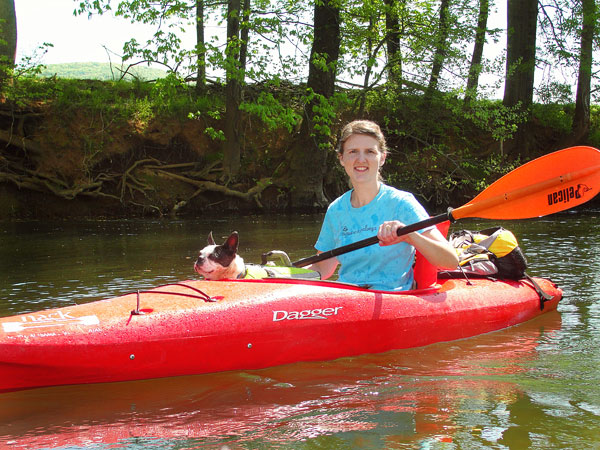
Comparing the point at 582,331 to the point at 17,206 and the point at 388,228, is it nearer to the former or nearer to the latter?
the point at 388,228

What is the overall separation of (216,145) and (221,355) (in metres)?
11.5

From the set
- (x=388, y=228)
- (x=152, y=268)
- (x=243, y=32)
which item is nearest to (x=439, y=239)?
(x=388, y=228)

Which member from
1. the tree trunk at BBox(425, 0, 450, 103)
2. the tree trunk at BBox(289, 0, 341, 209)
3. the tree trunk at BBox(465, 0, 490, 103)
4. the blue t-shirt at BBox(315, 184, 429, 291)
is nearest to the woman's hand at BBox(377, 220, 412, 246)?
the blue t-shirt at BBox(315, 184, 429, 291)

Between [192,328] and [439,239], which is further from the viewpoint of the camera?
[439,239]

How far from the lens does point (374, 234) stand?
12.4 ft

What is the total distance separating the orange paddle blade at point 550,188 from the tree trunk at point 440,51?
9867 mm

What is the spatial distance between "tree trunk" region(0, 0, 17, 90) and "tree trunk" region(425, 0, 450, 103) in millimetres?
9199

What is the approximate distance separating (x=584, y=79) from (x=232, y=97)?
897cm

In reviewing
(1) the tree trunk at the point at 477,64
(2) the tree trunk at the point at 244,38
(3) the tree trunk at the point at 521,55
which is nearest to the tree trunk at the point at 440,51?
(1) the tree trunk at the point at 477,64

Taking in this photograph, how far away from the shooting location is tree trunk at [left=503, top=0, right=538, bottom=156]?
576 inches

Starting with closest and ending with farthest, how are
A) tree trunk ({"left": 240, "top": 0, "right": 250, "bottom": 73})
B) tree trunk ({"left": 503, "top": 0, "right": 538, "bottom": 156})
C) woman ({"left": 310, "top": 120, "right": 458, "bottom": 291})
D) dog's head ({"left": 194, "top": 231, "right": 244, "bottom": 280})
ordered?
woman ({"left": 310, "top": 120, "right": 458, "bottom": 291}) < dog's head ({"left": 194, "top": 231, "right": 244, "bottom": 280}) < tree trunk ({"left": 240, "top": 0, "right": 250, "bottom": 73}) < tree trunk ({"left": 503, "top": 0, "right": 538, "bottom": 156})

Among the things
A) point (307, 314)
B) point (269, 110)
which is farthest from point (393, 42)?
point (307, 314)

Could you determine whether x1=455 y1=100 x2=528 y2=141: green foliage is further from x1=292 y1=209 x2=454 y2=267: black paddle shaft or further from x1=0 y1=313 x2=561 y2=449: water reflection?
x1=0 y1=313 x2=561 y2=449: water reflection

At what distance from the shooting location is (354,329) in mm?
3625
